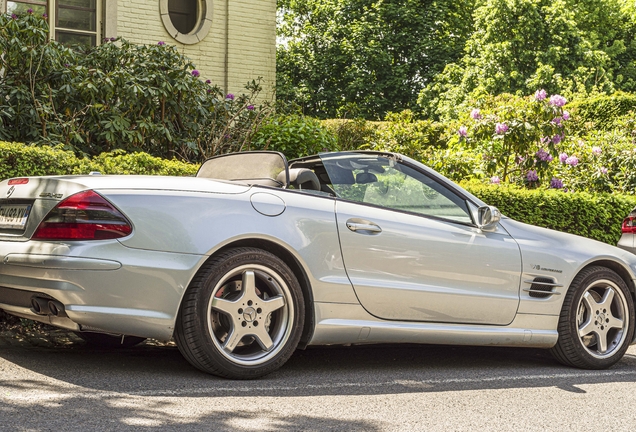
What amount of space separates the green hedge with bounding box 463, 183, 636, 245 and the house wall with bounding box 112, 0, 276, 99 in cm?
700

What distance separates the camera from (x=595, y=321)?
6.35 m

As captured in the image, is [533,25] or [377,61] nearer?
[533,25]

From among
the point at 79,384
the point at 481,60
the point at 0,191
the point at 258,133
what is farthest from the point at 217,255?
the point at 481,60

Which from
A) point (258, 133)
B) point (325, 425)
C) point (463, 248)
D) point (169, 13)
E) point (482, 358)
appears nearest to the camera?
point (325, 425)

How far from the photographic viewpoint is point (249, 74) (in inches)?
675

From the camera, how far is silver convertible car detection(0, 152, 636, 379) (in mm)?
4746

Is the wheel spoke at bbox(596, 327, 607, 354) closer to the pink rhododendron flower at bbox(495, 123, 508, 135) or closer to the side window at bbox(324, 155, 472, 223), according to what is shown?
the side window at bbox(324, 155, 472, 223)

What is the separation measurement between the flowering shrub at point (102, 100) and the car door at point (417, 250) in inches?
222

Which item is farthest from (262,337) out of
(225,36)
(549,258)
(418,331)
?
(225,36)

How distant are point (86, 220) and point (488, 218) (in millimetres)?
2726

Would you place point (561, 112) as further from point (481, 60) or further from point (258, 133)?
point (481, 60)

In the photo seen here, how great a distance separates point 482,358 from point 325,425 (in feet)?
8.61

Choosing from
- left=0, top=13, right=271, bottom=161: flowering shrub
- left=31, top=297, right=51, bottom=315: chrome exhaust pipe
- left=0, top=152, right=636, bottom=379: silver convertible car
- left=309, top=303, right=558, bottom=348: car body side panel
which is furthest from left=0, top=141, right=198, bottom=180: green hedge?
left=309, top=303, right=558, bottom=348: car body side panel

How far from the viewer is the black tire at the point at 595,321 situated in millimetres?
6219
